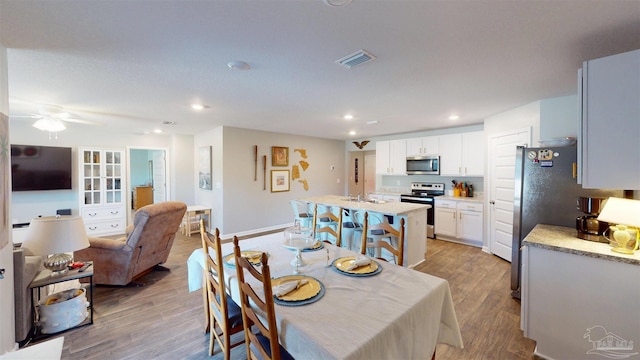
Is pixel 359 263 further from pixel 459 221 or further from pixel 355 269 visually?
pixel 459 221

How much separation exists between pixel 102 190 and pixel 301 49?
20.2 feet

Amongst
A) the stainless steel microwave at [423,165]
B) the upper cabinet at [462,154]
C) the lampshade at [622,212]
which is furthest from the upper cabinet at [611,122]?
the stainless steel microwave at [423,165]

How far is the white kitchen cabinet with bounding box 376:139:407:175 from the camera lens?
237 inches

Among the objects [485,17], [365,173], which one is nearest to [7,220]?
[485,17]

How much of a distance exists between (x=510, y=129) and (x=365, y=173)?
4317 mm

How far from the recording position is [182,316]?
2545 mm

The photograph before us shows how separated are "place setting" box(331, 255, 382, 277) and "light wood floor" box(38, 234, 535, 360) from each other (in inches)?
21.1

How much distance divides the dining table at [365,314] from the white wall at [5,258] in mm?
1575

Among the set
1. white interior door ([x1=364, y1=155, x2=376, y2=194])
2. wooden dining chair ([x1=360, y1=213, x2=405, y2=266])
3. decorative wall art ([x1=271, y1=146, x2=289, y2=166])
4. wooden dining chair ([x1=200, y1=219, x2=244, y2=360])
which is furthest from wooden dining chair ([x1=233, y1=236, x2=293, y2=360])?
white interior door ([x1=364, y1=155, x2=376, y2=194])

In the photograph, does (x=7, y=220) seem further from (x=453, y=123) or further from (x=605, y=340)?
(x=453, y=123)

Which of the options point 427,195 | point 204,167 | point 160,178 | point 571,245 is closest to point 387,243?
point 571,245

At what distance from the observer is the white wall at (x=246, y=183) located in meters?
5.33

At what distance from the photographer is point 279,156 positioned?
613cm

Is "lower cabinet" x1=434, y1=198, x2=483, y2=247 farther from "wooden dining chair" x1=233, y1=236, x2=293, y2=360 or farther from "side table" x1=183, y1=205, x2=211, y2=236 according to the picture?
"side table" x1=183, y1=205, x2=211, y2=236
